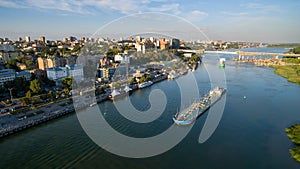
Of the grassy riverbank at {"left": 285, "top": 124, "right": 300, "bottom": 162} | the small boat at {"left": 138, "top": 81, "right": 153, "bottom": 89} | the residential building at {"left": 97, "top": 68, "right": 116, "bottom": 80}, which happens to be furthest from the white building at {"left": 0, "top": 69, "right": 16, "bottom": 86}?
the grassy riverbank at {"left": 285, "top": 124, "right": 300, "bottom": 162}

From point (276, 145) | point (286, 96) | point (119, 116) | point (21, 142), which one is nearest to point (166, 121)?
point (119, 116)

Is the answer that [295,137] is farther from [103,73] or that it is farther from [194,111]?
[103,73]

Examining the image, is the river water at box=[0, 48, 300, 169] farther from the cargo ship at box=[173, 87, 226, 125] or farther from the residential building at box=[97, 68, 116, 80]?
the residential building at box=[97, 68, 116, 80]

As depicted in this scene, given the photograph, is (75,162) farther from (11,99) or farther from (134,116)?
(11,99)

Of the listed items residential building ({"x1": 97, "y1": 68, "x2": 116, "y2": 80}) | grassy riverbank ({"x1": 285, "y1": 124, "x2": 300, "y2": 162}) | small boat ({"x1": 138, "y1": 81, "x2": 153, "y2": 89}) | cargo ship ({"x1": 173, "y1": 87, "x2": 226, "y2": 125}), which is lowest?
grassy riverbank ({"x1": 285, "y1": 124, "x2": 300, "y2": 162})

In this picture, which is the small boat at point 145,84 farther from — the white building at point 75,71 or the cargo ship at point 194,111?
the cargo ship at point 194,111
